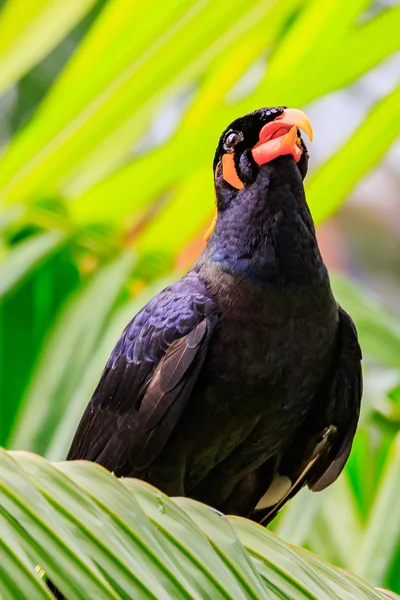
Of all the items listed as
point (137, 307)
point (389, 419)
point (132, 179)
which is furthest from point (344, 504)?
point (132, 179)

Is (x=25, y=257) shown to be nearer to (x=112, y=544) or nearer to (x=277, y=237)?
(x=277, y=237)

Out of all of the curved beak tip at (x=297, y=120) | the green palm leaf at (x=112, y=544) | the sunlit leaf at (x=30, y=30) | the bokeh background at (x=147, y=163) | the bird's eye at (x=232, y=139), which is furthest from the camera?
the sunlit leaf at (x=30, y=30)

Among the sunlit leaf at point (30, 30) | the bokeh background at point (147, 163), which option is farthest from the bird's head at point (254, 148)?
the sunlit leaf at point (30, 30)

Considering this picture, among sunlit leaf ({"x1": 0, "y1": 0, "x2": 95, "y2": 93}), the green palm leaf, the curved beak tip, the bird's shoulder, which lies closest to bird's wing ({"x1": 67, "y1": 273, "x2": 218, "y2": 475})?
the bird's shoulder

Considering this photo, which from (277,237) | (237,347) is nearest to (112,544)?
(237,347)

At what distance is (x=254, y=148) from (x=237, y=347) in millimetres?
412

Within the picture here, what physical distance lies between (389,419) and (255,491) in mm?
366

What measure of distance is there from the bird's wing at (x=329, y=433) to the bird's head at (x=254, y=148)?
1.15 feet

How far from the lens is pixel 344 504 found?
235 cm

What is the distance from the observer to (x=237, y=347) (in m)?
1.70

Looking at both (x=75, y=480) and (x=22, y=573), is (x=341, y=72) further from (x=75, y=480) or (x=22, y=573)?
(x=22, y=573)

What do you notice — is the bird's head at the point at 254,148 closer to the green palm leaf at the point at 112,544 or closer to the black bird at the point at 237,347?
the black bird at the point at 237,347

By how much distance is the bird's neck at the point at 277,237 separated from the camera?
1.74 m

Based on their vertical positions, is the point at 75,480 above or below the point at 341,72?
below
